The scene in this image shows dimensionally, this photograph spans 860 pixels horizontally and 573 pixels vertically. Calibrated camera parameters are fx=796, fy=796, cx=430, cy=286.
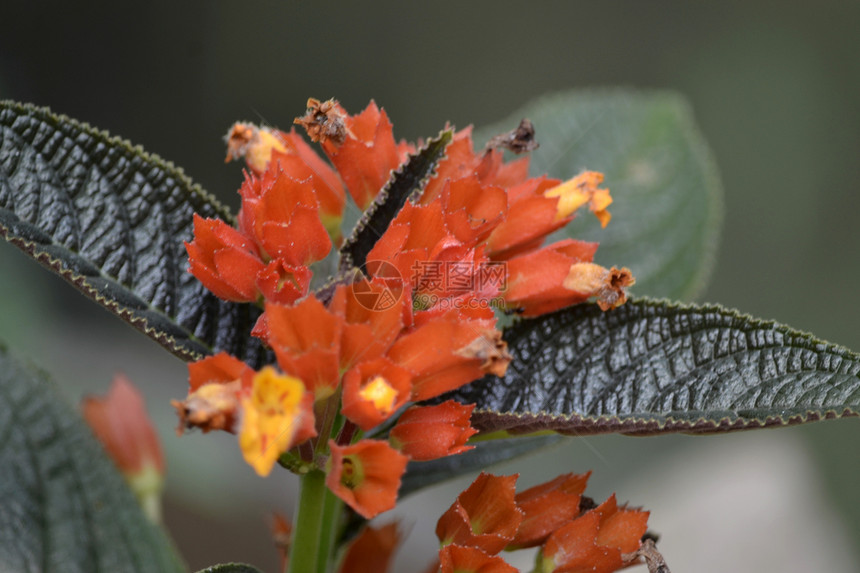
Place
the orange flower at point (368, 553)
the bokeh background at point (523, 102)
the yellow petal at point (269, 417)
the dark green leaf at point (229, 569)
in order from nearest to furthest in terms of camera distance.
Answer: the yellow petal at point (269, 417) < the dark green leaf at point (229, 569) < the orange flower at point (368, 553) < the bokeh background at point (523, 102)

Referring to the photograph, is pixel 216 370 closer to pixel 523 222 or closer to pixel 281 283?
pixel 281 283

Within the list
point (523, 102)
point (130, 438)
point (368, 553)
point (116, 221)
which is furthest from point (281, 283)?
point (523, 102)

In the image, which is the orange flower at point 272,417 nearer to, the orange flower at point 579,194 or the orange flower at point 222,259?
the orange flower at point 222,259

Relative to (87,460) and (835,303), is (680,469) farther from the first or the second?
(87,460)

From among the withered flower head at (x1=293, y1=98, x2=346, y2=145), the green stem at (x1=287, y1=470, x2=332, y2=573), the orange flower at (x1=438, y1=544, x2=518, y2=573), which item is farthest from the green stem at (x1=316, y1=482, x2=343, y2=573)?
the withered flower head at (x1=293, y1=98, x2=346, y2=145)

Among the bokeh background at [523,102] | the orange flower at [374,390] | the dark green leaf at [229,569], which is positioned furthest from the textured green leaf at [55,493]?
the bokeh background at [523,102]

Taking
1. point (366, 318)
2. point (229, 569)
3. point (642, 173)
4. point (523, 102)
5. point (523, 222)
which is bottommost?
point (229, 569)

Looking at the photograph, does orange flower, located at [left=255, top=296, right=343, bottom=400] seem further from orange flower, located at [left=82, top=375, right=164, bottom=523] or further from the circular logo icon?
orange flower, located at [left=82, top=375, right=164, bottom=523]

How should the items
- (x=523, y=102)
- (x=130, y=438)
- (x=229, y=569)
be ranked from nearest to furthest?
1. (x=229, y=569)
2. (x=130, y=438)
3. (x=523, y=102)
